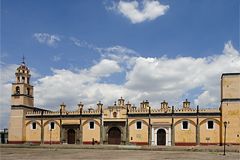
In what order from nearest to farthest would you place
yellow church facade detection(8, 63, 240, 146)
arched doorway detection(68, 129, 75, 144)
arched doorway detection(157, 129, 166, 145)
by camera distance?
yellow church facade detection(8, 63, 240, 146)
arched doorway detection(157, 129, 166, 145)
arched doorway detection(68, 129, 75, 144)

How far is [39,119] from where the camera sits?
48625 mm

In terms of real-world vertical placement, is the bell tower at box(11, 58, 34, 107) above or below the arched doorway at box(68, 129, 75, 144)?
above

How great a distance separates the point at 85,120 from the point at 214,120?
54.9 feet

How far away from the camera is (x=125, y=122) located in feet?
147

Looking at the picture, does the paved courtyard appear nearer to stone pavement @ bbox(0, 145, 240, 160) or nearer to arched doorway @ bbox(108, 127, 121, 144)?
stone pavement @ bbox(0, 145, 240, 160)

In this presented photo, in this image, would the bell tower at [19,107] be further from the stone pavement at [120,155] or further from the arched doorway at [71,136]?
the stone pavement at [120,155]

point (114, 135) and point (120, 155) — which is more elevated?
point (120, 155)

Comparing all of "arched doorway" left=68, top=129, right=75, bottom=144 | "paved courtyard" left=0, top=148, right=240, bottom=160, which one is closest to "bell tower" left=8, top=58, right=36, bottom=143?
"arched doorway" left=68, top=129, right=75, bottom=144

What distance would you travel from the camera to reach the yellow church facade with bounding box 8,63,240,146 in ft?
134

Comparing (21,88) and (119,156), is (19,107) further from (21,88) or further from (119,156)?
(119,156)

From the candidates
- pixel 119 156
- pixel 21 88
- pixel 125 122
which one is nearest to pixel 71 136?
pixel 125 122

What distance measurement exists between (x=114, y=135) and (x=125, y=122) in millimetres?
2337

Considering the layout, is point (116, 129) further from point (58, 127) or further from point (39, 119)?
point (39, 119)

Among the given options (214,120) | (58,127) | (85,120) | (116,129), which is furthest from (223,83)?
(58,127)
